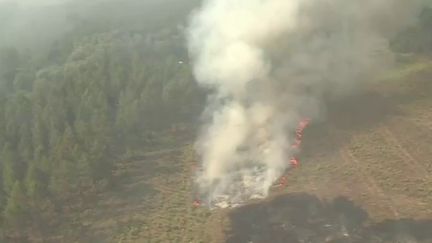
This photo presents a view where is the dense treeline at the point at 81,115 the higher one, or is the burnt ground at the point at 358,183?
the dense treeline at the point at 81,115

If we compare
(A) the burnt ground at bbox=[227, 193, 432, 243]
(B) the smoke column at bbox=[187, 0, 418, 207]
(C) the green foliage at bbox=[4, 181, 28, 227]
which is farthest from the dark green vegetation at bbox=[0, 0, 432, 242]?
(B) the smoke column at bbox=[187, 0, 418, 207]

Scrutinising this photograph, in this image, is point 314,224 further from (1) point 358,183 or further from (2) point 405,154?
(2) point 405,154

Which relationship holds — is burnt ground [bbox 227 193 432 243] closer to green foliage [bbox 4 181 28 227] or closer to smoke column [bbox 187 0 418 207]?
smoke column [bbox 187 0 418 207]

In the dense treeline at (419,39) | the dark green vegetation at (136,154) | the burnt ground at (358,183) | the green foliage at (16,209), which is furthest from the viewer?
the dense treeline at (419,39)

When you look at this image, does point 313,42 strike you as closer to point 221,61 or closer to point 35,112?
point 221,61

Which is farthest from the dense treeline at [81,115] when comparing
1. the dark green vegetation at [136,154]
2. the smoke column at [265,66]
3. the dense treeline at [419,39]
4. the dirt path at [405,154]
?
the dense treeline at [419,39]

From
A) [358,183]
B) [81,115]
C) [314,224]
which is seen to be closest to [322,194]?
[358,183]

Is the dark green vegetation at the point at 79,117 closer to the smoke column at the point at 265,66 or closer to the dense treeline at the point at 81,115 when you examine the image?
the dense treeline at the point at 81,115
